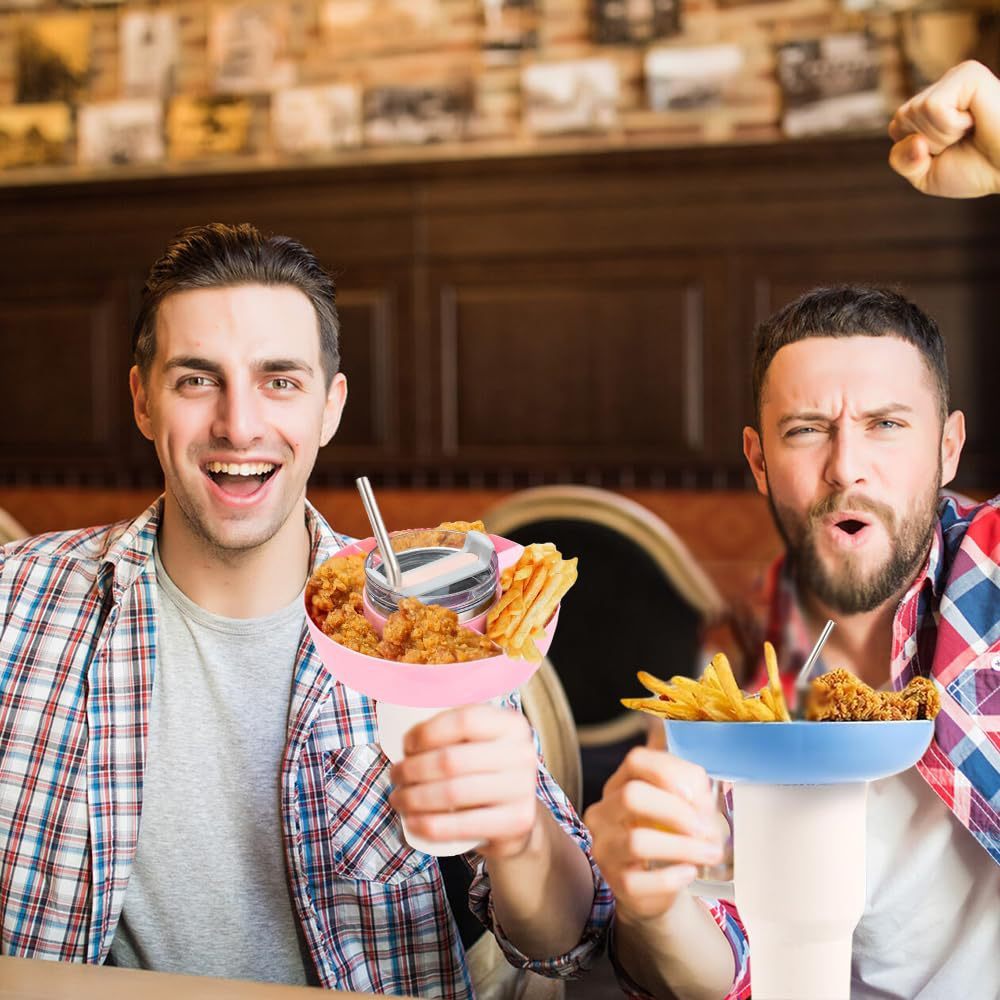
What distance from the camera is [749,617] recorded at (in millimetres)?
556

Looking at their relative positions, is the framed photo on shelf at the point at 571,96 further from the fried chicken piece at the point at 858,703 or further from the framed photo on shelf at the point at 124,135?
the fried chicken piece at the point at 858,703

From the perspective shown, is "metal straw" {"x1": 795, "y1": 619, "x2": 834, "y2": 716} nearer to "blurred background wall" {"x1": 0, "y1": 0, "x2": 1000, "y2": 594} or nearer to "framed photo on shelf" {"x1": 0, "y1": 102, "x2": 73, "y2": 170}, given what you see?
"blurred background wall" {"x1": 0, "y1": 0, "x2": 1000, "y2": 594}

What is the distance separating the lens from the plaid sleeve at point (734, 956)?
2.15ft

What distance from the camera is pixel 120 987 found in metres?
0.61

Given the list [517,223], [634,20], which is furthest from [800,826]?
[634,20]

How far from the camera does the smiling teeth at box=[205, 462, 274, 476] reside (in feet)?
1.92

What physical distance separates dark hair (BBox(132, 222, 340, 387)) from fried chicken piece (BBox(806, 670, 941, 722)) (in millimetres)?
307

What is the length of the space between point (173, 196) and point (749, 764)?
287cm

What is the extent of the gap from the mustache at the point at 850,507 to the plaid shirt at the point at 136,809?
0.26 meters

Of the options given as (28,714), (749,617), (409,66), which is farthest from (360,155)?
(749,617)

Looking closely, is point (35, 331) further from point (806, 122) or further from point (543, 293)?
point (806, 122)

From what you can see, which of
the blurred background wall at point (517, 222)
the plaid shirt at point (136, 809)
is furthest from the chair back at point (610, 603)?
the blurred background wall at point (517, 222)

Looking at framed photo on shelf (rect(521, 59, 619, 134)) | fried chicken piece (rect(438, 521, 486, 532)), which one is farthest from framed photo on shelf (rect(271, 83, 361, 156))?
fried chicken piece (rect(438, 521, 486, 532))

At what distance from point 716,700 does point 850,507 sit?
0.17 metres
